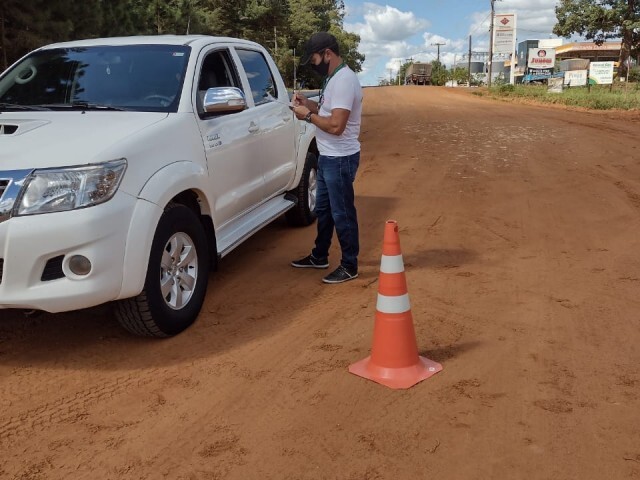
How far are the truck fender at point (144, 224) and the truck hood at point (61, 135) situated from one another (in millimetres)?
316

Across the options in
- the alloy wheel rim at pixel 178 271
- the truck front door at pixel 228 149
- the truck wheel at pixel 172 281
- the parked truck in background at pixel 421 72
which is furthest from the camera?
the parked truck in background at pixel 421 72

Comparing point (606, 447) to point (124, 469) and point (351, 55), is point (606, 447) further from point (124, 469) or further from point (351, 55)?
point (351, 55)

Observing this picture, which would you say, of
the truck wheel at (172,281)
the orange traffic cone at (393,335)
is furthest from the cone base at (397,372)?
the truck wheel at (172,281)

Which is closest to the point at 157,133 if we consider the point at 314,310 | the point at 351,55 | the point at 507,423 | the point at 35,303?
the point at 35,303

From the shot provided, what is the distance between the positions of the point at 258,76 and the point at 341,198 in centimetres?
164

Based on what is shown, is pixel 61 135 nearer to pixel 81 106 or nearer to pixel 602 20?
pixel 81 106

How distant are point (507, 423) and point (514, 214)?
471cm

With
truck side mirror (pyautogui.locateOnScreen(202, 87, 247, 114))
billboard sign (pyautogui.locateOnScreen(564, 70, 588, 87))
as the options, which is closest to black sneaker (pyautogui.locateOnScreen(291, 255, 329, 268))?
truck side mirror (pyautogui.locateOnScreen(202, 87, 247, 114))

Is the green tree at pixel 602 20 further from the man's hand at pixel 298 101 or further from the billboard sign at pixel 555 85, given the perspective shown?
the man's hand at pixel 298 101

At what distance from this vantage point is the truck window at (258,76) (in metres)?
5.66

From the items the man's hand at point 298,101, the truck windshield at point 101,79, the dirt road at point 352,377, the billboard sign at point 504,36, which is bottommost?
the dirt road at point 352,377

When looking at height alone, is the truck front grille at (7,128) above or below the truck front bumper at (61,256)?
above

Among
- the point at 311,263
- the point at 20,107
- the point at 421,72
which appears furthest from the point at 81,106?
the point at 421,72

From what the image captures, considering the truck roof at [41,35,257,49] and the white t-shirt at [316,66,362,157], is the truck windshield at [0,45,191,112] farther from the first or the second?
the white t-shirt at [316,66,362,157]
